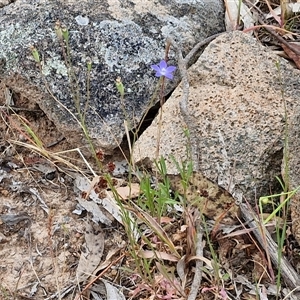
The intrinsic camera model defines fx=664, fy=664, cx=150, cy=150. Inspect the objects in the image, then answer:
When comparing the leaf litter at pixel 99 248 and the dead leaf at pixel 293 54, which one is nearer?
the leaf litter at pixel 99 248

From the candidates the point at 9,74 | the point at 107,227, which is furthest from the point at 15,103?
the point at 107,227

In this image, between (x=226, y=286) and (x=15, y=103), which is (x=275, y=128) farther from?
(x=15, y=103)

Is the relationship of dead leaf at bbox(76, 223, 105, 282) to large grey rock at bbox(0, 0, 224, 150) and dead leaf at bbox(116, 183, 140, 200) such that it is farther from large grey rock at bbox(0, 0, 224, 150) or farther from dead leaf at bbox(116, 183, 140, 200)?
large grey rock at bbox(0, 0, 224, 150)

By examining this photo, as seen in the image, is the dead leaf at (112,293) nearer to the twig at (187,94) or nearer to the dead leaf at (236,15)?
the twig at (187,94)

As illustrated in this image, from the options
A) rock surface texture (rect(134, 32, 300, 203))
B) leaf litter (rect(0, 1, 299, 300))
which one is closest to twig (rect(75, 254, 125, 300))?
leaf litter (rect(0, 1, 299, 300))

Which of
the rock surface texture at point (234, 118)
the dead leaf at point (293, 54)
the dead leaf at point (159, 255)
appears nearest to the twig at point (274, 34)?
the dead leaf at point (293, 54)
